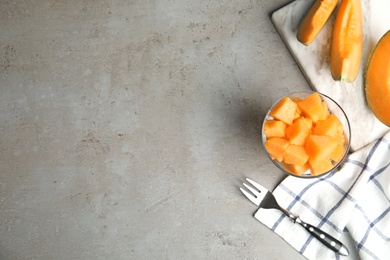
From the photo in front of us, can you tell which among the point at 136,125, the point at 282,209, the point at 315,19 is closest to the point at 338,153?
the point at 282,209

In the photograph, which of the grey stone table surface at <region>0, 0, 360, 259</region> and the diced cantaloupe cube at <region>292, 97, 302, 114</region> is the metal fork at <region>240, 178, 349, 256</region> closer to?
the grey stone table surface at <region>0, 0, 360, 259</region>

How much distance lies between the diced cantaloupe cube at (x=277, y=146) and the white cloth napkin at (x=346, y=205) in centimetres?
13

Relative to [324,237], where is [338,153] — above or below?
above

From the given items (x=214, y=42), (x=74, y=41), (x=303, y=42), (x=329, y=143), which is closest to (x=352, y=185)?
(x=329, y=143)

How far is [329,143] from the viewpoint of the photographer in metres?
1.29

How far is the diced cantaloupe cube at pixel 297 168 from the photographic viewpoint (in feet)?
4.41

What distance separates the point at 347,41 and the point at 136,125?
555 mm

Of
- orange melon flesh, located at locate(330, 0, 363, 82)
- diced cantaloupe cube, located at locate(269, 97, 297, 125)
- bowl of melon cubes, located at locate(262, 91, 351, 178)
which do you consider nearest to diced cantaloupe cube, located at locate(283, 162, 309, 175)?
bowl of melon cubes, located at locate(262, 91, 351, 178)

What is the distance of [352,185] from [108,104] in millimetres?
640

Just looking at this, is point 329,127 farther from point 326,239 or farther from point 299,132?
point 326,239

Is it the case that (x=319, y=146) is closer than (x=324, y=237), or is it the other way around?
(x=319, y=146)

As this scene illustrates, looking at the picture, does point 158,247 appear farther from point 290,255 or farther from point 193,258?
point 290,255

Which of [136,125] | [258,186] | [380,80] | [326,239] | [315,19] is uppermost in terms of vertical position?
[315,19]

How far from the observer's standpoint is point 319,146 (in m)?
1.29
